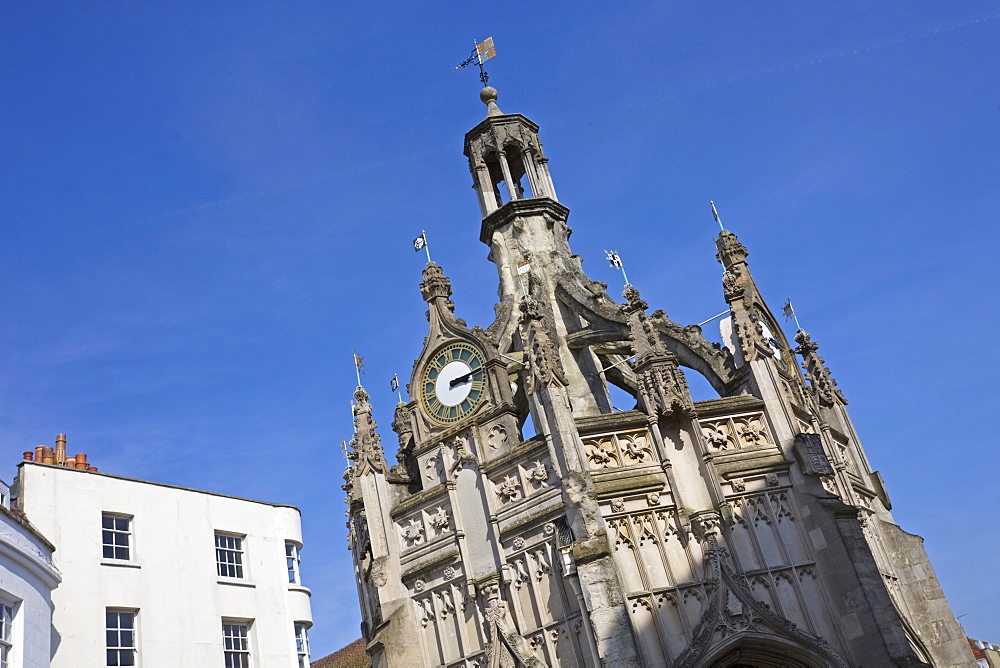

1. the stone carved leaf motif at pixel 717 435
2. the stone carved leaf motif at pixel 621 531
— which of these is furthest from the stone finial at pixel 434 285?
the stone carved leaf motif at pixel 621 531

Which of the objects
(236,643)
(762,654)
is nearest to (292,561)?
(236,643)

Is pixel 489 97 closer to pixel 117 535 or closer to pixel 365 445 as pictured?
pixel 365 445

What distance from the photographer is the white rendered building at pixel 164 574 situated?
2439cm

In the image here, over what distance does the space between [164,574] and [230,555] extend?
265 centimetres

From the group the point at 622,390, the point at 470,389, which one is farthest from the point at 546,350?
the point at 622,390

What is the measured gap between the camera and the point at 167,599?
2595 centimetres

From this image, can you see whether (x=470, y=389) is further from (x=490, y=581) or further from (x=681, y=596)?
(x=681, y=596)

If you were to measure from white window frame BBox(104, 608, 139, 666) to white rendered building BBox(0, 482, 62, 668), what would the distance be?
2795 mm

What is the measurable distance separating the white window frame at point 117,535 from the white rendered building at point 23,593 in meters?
3.66

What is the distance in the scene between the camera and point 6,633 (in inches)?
763

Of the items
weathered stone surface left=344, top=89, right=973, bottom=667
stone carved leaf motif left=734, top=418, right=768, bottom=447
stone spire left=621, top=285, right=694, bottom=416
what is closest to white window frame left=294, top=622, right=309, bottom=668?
weathered stone surface left=344, top=89, right=973, bottom=667

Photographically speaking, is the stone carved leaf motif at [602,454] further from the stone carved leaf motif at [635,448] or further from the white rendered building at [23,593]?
the white rendered building at [23,593]

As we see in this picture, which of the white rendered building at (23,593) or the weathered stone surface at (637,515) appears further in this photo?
the weathered stone surface at (637,515)

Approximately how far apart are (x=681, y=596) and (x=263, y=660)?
42.9 feet
